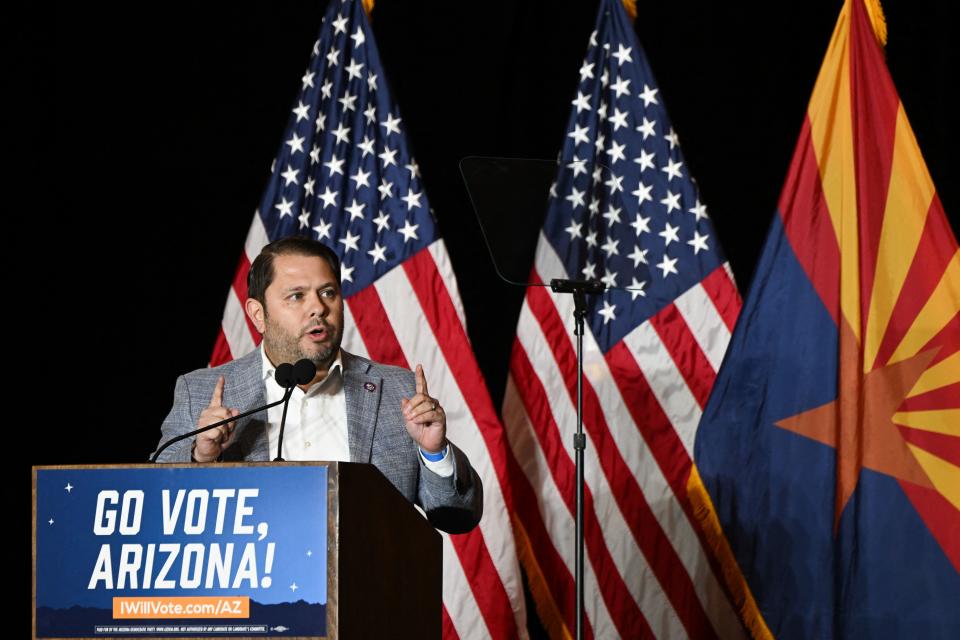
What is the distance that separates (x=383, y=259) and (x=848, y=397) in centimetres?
160

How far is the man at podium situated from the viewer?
99.2 inches

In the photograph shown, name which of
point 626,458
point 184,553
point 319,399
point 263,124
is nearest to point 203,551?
point 184,553

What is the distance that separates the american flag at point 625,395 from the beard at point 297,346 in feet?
4.40

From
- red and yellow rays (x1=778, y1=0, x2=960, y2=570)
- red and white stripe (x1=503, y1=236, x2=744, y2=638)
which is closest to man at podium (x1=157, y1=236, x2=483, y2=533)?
red and white stripe (x1=503, y1=236, x2=744, y2=638)

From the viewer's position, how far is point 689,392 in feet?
12.7

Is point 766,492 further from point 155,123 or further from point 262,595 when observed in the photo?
point 155,123

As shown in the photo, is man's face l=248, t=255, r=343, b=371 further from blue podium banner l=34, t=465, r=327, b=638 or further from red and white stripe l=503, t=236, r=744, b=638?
red and white stripe l=503, t=236, r=744, b=638

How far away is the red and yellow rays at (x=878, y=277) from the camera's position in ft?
11.5

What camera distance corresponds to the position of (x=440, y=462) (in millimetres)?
2461

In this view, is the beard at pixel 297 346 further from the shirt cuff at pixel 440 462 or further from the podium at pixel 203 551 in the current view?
the podium at pixel 203 551

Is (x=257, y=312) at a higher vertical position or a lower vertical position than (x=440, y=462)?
higher

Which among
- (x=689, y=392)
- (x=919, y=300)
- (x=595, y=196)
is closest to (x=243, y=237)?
(x=595, y=196)

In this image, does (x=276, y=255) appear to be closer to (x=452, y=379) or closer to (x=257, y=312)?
(x=257, y=312)

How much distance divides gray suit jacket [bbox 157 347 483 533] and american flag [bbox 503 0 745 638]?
1.29m
